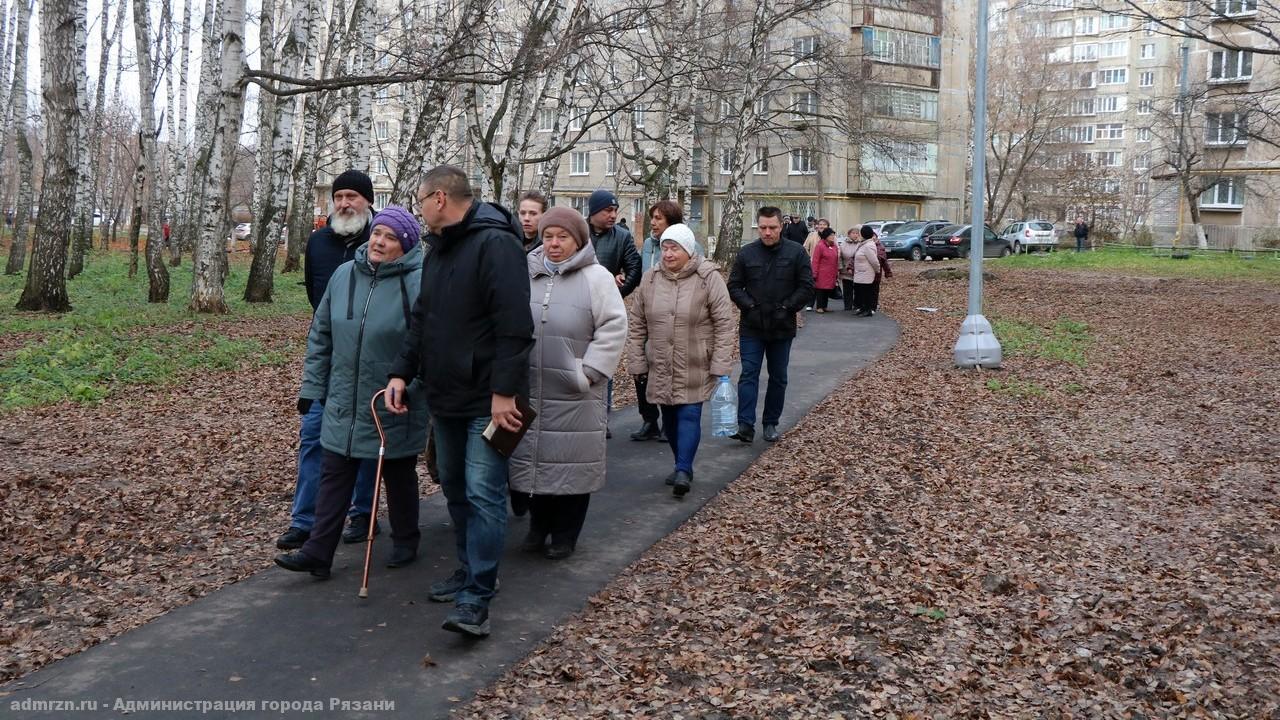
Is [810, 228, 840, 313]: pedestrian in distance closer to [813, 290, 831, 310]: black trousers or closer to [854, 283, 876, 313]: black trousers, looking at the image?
[813, 290, 831, 310]: black trousers

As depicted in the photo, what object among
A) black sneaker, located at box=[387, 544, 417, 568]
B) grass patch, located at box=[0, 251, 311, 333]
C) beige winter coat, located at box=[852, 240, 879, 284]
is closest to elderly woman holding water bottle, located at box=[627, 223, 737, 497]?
black sneaker, located at box=[387, 544, 417, 568]

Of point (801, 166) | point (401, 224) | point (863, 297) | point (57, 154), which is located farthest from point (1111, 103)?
point (401, 224)

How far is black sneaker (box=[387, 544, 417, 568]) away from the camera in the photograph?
5.91 metres

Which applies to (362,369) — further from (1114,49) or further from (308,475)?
(1114,49)

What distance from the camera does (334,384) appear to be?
5.64 meters

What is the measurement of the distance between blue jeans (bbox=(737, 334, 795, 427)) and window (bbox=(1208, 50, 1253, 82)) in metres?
58.3

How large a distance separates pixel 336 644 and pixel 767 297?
527 cm

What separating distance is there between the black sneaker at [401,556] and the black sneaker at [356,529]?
485mm

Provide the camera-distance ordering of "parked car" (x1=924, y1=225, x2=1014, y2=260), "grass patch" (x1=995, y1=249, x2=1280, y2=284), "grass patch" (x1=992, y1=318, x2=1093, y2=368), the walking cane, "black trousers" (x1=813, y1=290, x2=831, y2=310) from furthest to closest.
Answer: "parked car" (x1=924, y1=225, x2=1014, y2=260), "grass patch" (x1=995, y1=249, x2=1280, y2=284), "black trousers" (x1=813, y1=290, x2=831, y2=310), "grass patch" (x1=992, y1=318, x2=1093, y2=368), the walking cane

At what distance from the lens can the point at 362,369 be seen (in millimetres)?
5582

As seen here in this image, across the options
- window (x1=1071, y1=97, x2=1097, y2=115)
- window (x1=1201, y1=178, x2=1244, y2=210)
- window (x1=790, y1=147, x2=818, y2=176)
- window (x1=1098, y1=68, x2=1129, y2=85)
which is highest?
window (x1=1098, y1=68, x2=1129, y2=85)

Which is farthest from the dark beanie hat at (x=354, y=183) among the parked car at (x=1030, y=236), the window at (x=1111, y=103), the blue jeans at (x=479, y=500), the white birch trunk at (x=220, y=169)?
the window at (x=1111, y=103)


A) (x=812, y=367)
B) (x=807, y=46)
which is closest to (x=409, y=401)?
(x=812, y=367)

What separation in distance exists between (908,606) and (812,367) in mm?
9156
